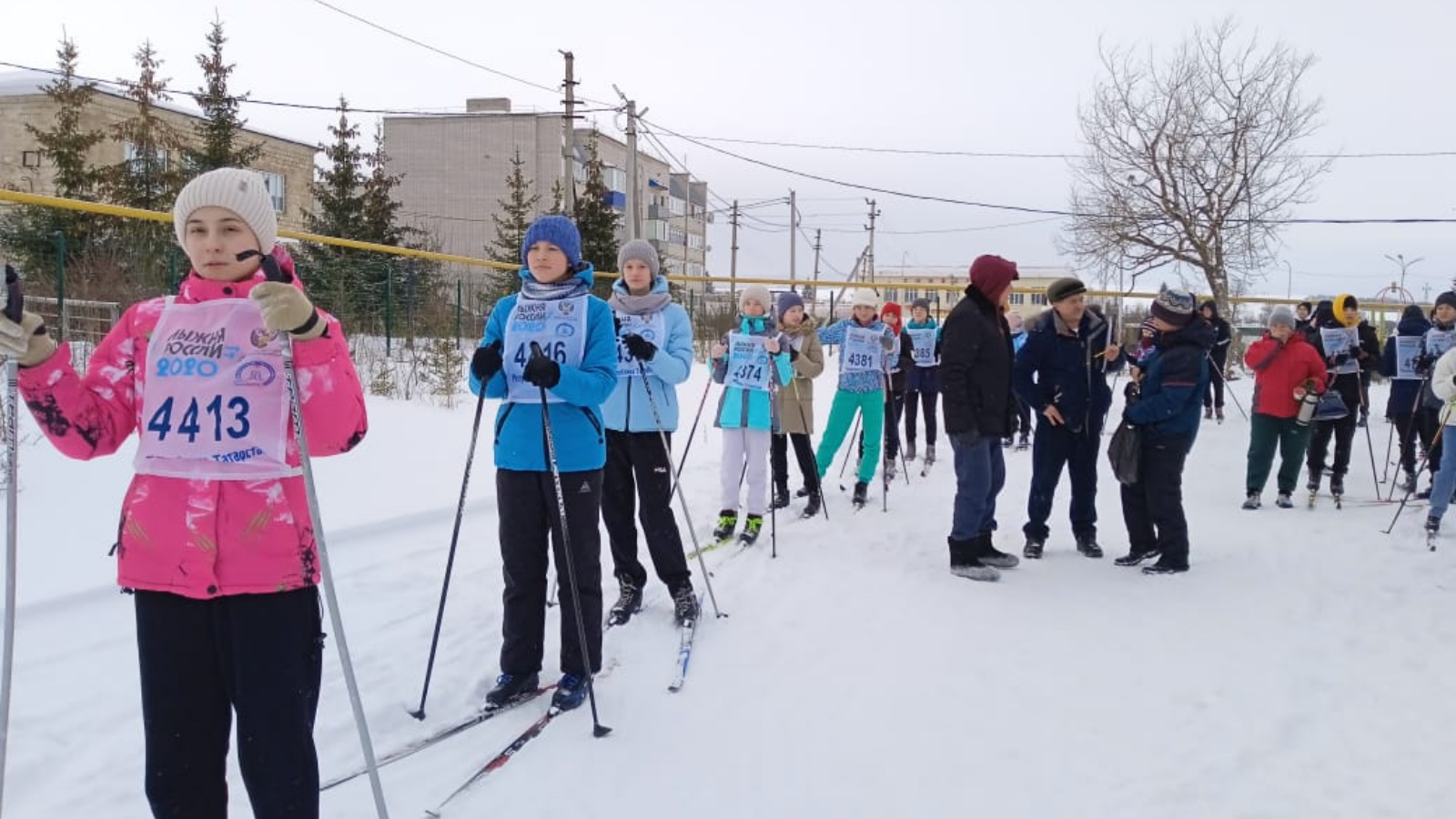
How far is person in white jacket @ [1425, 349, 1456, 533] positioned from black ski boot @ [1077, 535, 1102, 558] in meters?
2.45

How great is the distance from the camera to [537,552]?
3660 mm

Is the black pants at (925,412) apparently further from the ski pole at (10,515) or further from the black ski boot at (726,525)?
the ski pole at (10,515)

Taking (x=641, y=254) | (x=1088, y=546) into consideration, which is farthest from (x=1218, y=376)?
(x=641, y=254)

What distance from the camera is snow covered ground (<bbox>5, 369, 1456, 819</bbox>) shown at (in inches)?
120

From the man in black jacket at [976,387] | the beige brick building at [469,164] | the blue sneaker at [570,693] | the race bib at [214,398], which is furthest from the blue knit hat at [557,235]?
the beige brick building at [469,164]

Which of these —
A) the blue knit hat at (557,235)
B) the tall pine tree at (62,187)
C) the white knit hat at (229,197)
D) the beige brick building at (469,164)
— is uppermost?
the beige brick building at (469,164)

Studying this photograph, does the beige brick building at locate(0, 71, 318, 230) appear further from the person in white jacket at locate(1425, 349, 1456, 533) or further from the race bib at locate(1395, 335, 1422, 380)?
the person in white jacket at locate(1425, 349, 1456, 533)

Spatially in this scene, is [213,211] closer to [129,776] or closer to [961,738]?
[129,776]

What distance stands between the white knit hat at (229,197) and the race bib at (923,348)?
8774 mm

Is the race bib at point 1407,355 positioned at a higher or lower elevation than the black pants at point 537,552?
higher

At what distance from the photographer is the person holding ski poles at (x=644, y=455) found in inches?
182

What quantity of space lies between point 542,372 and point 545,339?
1.26 feet

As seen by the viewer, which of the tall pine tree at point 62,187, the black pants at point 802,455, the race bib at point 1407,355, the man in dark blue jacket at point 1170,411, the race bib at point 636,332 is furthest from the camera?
the tall pine tree at point 62,187

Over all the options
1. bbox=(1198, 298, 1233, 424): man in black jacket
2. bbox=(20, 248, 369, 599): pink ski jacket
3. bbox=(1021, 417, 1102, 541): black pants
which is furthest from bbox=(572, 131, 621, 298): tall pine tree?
bbox=(20, 248, 369, 599): pink ski jacket
